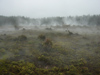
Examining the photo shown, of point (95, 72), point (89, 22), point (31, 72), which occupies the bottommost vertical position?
point (95, 72)

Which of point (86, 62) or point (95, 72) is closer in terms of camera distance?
point (95, 72)

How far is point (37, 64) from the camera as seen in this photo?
6.00m

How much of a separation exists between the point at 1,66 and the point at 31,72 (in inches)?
79.3

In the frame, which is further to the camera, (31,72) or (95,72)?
(95,72)

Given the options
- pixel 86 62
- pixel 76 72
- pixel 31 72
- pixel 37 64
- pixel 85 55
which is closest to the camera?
pixel 31 72

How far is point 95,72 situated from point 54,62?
287 centimetres

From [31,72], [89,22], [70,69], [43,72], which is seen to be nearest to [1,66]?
[31,72]

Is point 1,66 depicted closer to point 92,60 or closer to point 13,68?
point 13,68

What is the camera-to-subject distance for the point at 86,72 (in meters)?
5.44

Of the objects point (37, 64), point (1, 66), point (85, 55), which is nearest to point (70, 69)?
point (37, 64)

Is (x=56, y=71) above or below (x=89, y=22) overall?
below

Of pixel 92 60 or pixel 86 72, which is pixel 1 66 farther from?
pixel 92 60

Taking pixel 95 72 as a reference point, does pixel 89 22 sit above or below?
above

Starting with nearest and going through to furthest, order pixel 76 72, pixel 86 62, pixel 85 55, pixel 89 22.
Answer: pixel 76 72 → pixel 86 62 → pixel 85 55 → pixel 89 22
